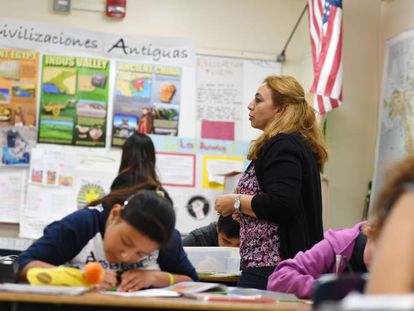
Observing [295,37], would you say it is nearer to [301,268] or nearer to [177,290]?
[301,268]

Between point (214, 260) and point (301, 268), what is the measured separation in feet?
3.15

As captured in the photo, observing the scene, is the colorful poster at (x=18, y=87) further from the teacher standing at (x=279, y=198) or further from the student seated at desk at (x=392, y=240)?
the student seated at desk at (x=392, y=240)

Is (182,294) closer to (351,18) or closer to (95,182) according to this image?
(95,182)

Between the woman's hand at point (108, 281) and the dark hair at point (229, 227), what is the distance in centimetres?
147

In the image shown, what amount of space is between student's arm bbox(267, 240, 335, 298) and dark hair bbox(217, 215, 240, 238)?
41.8 inches

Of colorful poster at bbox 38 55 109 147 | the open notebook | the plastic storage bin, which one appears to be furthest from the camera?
colorful poster at bbox 38 55 109 147

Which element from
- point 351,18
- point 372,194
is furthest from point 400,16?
point 372,194

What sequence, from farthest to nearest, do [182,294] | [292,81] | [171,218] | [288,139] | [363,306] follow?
[292,81]
[288,139]
[171,218]
[182,294]
[363,306]

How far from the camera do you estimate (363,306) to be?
996mm

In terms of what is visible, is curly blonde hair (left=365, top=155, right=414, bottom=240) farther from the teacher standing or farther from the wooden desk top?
the wooden desk top

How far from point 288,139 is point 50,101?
2.55m

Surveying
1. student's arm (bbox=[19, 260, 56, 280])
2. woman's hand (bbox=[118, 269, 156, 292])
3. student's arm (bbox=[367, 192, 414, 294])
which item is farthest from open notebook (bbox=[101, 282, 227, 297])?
student's arm (bbox=[367, 192, 414, 294])

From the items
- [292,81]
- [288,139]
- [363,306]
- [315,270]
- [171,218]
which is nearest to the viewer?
[363,306]

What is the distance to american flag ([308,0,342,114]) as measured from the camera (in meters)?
4.38
